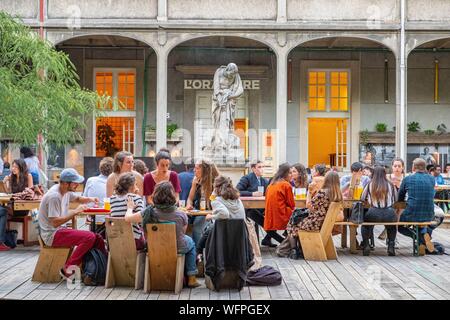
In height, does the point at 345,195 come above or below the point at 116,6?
below

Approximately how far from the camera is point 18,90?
12422mm

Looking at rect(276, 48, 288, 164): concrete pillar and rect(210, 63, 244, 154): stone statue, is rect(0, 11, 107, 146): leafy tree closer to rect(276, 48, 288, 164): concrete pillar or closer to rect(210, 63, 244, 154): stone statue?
rect(210, 63, 244, 154): stone statue

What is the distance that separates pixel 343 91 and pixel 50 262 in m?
16.8

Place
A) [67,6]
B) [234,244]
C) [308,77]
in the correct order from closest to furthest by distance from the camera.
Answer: [234,244] → [67,6] → [308,77]

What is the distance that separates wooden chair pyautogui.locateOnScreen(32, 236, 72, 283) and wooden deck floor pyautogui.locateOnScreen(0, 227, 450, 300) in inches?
4.8

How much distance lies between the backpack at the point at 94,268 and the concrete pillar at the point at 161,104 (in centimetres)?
1174

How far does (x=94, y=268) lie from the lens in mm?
8547

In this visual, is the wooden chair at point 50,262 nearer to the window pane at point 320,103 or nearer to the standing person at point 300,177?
the standing person at point 300,177

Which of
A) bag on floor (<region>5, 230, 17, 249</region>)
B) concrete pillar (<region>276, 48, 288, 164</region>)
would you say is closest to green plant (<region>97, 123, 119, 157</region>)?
concrete pillar (<region>276, 48, 288, 164</region>)

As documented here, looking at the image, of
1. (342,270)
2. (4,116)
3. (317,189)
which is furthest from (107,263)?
(4,116)

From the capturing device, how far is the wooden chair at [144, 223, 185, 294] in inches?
313
